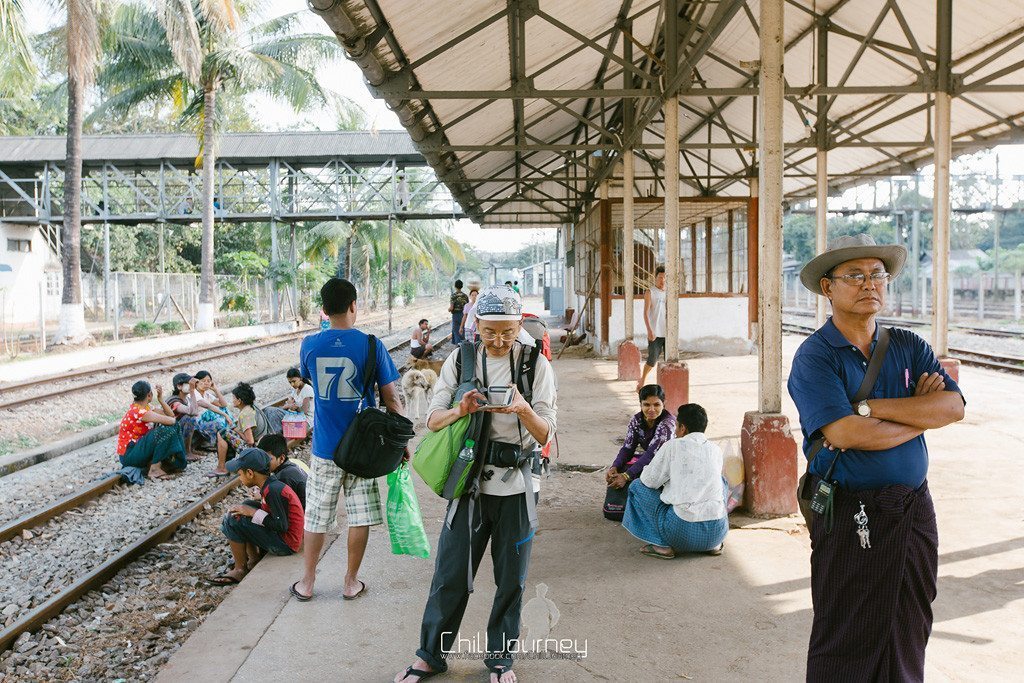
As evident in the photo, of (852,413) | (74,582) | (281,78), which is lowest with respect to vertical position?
(74,582)

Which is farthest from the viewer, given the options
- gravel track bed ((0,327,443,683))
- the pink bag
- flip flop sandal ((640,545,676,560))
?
the pink bag

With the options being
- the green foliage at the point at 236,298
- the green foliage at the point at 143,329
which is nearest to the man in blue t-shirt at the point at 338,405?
the green foliage at the point at 143,329

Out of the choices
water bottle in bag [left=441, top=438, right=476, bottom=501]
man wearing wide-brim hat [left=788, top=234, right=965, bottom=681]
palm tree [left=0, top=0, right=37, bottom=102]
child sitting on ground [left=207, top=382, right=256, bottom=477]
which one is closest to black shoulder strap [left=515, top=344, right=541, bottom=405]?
water bottle in bag [left=441, top=438, right=476, bottom=501]

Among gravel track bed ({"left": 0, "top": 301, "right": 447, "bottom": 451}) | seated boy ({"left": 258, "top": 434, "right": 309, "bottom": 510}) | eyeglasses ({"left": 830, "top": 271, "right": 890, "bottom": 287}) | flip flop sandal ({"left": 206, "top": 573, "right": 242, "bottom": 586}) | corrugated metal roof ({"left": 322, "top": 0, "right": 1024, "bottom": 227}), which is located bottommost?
flip flop sandal ({"left": 206, "top": 573, "right": 242, "bottom": 586})

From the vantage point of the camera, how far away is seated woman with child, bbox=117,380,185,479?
7840 mm

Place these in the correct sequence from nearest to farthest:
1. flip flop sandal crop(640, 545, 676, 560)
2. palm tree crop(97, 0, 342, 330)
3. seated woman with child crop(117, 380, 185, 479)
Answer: flip flop sandal crop(640, 545, 676, 560), seated woman with child crop(117, 380, 185, 479), palm tree crop(97, 0, 342, 330)

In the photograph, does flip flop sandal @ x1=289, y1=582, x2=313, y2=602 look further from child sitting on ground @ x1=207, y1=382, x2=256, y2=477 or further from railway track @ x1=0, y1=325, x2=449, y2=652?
child sitting on ground @ x1=207, y1=382, x2=256, y2=477

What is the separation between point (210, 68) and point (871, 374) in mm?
25750

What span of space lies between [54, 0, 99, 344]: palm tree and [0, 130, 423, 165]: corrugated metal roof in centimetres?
1055

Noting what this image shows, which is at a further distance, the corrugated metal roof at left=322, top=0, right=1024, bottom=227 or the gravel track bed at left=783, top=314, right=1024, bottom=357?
the gravel track bed at left=783, top=314, right=1024, bottom=357

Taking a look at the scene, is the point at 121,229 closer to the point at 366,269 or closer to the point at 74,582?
the point at 366,269

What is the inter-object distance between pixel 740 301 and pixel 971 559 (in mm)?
13325

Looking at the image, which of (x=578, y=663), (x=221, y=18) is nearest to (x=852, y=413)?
(x=578, y=663)

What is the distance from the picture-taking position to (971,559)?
15.9ft
